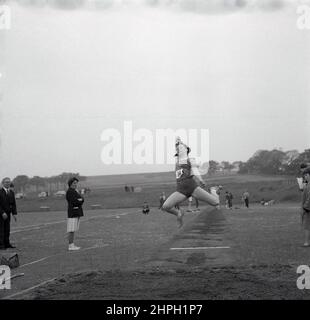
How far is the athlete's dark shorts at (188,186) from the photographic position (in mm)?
10492

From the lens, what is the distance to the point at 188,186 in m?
10.5

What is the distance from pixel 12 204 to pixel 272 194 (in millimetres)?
56508

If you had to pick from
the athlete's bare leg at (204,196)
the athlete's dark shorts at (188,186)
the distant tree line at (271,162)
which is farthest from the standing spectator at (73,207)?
the distant tree line at (271,162)

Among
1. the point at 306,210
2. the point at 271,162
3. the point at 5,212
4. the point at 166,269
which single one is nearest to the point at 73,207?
the point at 5,212

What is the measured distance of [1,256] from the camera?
1130cm

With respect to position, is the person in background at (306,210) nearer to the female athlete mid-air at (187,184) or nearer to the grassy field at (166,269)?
the grassy field at (166,269)

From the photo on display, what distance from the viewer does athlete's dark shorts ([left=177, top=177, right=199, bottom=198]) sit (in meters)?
10.5

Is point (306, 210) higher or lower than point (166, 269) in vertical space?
higher

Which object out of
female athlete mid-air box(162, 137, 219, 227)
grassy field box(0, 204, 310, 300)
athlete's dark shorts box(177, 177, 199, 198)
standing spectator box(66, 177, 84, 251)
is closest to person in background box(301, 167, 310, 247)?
grassy field box(0, 204, 310, 300)

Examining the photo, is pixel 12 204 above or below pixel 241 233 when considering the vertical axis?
above

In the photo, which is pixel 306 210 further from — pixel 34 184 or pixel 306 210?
pixel 34 184

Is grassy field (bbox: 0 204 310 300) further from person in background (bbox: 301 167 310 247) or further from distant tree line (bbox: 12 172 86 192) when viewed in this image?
distant tree line (bbox: 12 172 86 192)
